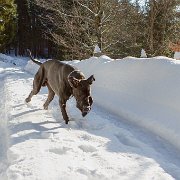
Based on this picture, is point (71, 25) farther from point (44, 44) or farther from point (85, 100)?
point (44, 44)

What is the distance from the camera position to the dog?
19.7ft

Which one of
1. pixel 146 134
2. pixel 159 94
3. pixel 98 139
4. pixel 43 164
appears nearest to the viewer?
pixel 43 164

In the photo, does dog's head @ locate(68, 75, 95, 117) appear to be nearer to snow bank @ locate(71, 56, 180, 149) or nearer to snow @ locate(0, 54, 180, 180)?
snow @ locate(0, 54, 180, 180)

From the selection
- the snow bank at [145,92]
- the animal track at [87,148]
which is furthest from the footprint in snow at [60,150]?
the snow bank at [145,92]

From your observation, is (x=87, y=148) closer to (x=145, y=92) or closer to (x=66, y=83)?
(x=66, y=83)

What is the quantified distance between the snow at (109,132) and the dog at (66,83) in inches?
18.1

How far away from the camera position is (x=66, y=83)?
266 inches

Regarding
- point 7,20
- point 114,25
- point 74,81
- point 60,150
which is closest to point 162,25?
point 114,25

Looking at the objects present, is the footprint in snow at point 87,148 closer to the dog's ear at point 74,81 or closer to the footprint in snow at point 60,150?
the footprint in snow at point 60,150

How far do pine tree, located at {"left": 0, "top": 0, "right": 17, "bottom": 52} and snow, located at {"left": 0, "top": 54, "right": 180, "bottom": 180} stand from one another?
103 feet

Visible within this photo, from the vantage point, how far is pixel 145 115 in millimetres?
7215

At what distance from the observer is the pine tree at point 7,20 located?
39.7 meters

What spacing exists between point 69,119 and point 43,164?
2.71 m

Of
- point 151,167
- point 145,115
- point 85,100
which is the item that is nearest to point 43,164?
point 151,167
